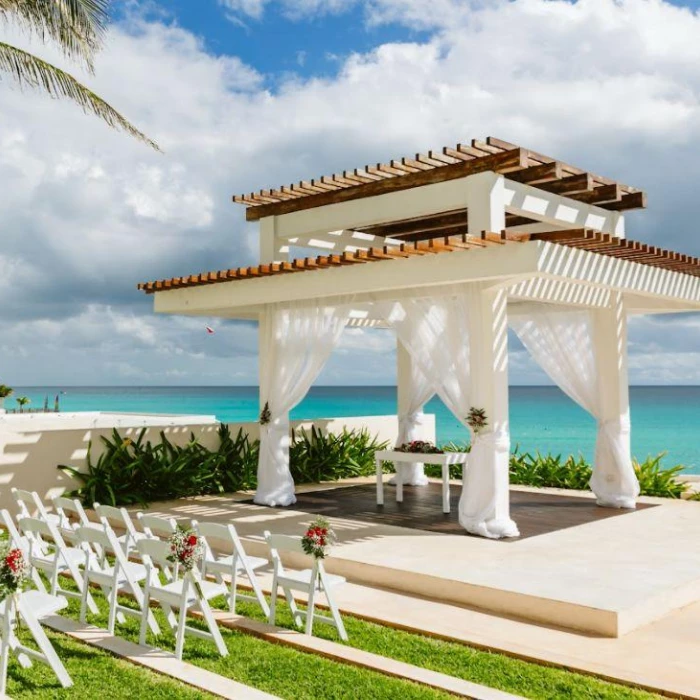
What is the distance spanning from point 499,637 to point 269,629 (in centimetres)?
162

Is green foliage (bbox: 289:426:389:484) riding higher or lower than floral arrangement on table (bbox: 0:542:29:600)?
higher

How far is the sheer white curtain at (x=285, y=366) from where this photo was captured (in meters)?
10.5

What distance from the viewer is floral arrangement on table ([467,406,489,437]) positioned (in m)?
8.55

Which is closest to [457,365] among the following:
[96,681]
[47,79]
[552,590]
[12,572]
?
[552,590]

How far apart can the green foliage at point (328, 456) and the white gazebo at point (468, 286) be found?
224 centimetres

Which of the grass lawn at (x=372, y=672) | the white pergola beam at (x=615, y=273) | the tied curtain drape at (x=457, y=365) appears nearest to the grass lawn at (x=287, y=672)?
the grass lawn at (x=372, y=672)

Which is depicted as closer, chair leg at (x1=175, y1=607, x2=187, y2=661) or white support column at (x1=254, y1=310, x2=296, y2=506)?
chair leg at (x1=175, y1=607, x2=187, y2=661)

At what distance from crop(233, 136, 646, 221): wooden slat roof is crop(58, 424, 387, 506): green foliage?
142 inches

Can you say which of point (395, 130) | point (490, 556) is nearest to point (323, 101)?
point (395, 130)

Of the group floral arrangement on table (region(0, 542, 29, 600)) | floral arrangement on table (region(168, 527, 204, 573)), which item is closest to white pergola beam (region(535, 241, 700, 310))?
floral arrangement on table (region(168, 527, 204, 573))

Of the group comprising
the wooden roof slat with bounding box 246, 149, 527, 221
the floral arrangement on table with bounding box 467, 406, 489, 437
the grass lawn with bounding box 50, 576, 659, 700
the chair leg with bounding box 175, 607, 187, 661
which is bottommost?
the grass lawn with bounding box 50, 576, 659, 700

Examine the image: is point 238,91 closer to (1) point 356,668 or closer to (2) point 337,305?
(2) point 337,305

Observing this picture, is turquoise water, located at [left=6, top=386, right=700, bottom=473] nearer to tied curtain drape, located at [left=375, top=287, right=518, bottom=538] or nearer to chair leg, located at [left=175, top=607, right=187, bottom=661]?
tied curtain drape, located at [left=375, top=287, right=518, bottom=538]

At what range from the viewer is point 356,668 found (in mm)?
4898
